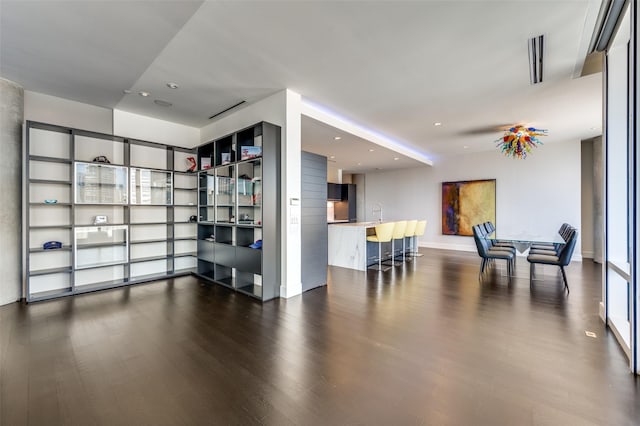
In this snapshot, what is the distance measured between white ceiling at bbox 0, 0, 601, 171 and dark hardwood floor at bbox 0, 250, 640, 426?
117 inches

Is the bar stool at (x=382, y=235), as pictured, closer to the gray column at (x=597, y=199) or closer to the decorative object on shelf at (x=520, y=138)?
the decorative object on shelf at (x=520, y=138)

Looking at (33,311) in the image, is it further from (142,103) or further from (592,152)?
(592,152)

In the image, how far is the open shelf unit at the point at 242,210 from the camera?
3.81 metres

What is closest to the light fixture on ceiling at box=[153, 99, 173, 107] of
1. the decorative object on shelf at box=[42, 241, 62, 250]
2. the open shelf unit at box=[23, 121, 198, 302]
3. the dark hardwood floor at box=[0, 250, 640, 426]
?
the open shelf unit at box=[23, 121, 198, 302]

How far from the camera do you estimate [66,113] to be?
429 centimetres

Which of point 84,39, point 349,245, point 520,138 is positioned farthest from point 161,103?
point 520,138

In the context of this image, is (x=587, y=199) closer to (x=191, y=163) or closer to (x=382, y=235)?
(x=382, y=235)

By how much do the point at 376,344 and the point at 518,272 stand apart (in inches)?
171

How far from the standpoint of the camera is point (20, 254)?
3812 mm

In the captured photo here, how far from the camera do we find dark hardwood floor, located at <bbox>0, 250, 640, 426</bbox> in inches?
65.7

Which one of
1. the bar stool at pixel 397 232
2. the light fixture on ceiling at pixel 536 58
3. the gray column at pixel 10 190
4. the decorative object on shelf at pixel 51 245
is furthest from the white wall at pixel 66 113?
the light fixture on ceiling at pixel 536 58

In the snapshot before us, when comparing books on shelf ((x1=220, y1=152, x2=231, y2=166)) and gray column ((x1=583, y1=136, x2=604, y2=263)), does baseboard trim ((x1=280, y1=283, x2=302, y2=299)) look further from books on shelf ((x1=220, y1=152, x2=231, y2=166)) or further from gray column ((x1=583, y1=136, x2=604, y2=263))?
gray column ((x1=583, y1=136, x2=604, y2=263))

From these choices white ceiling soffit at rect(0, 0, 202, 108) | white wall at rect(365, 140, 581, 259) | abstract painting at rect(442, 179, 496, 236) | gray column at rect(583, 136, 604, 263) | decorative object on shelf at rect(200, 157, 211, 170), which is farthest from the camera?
abstract painting at rect(442, 179, 496, 236)

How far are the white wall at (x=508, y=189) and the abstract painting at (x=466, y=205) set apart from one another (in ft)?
0.52
